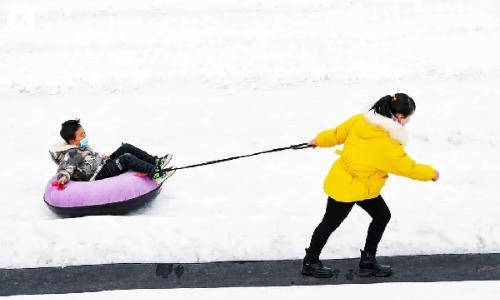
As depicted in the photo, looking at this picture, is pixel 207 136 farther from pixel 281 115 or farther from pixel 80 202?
pixel 80 202

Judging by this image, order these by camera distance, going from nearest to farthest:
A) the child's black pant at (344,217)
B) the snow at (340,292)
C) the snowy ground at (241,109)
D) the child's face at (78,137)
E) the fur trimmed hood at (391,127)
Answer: the fur trimmed hood at (391,127), the child's black pant at (344,217), the snow at (340,292), the snowy ground at (241,109), the child's face at (78,137)

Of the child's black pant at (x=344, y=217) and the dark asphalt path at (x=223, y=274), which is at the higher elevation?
the child's black pant at (x=344, y=217)

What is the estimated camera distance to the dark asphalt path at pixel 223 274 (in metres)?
4.98

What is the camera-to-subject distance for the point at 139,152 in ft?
21.3

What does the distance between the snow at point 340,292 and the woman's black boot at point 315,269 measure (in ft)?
0.44

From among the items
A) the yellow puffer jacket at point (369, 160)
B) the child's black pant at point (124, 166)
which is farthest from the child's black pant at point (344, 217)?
the child's black pant at point (124, 166)

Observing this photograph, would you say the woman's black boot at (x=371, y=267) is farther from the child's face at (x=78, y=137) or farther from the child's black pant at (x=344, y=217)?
the child's face at (x=78, y=137)

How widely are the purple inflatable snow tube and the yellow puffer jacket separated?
7.88 feet

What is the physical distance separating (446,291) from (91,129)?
615 cm

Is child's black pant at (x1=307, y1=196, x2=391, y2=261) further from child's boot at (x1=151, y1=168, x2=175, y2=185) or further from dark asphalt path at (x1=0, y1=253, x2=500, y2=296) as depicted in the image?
child's boot at (x1=151, y1=168, x2=175, y2=185)

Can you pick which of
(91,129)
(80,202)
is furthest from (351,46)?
(80,202)

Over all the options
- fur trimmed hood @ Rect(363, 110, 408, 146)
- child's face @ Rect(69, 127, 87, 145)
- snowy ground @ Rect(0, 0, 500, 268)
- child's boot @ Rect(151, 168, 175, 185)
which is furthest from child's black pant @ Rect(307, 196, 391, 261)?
child's face @ Rect(69, 127, 87, 145)

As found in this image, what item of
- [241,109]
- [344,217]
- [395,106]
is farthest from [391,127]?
[241,109]

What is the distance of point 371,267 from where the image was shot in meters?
5.00
